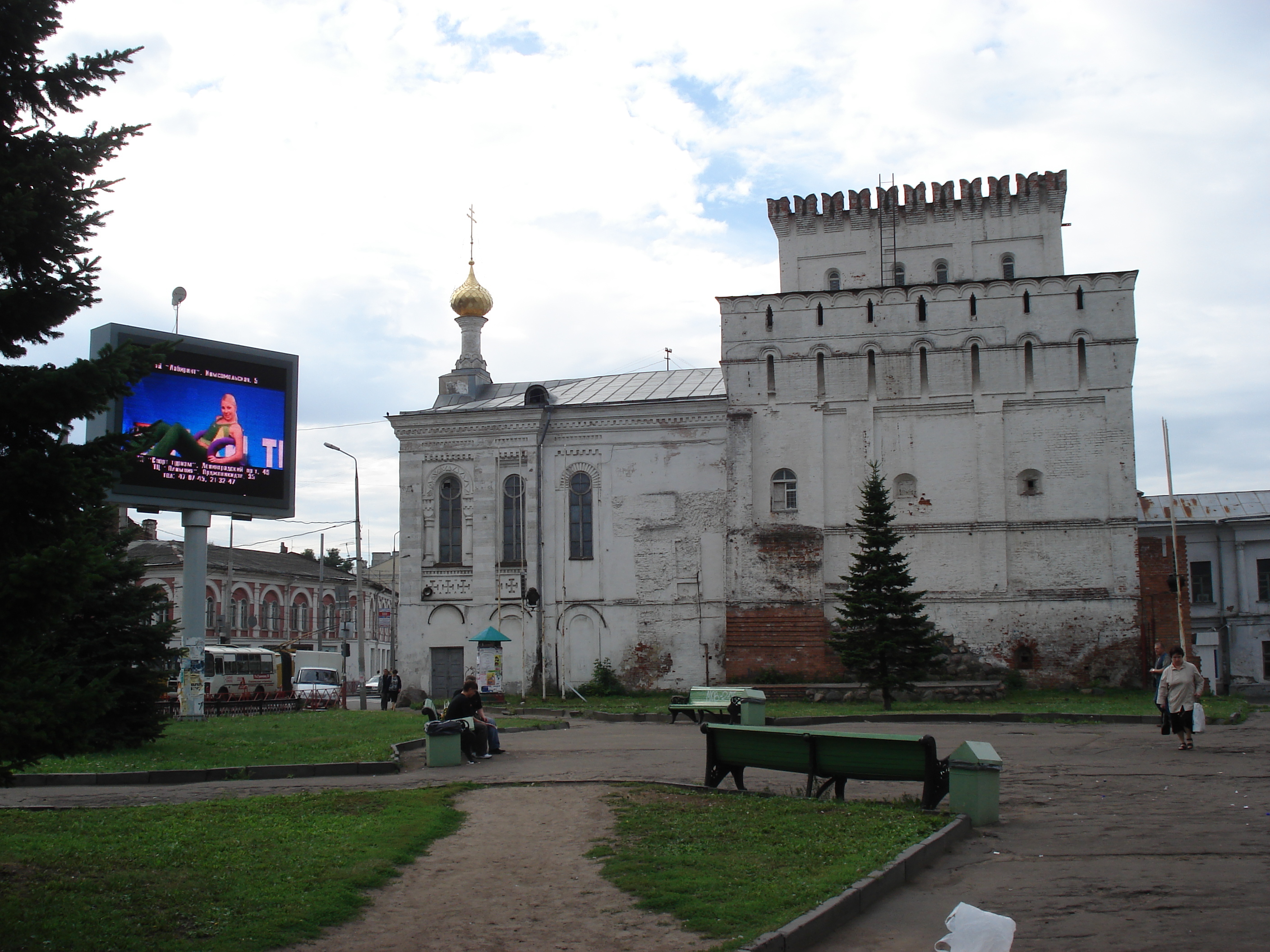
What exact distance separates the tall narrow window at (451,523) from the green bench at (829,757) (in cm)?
2696

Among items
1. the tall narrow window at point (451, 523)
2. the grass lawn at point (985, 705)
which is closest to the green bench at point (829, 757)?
the grass lawn at point (985, 705)

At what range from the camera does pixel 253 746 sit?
16.2m

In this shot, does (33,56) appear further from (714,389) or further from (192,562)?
(714,389)

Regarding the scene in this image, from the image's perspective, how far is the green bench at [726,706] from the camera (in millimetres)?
18422

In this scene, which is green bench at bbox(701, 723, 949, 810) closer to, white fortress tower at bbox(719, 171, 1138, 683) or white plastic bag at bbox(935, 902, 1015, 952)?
white plastic bag at bbox(935, 902, 1015, 952)

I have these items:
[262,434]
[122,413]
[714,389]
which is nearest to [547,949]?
[122,413]

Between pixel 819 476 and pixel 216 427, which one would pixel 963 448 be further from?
pixel 216 427

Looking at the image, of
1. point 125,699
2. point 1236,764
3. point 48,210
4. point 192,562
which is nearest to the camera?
point 48,210

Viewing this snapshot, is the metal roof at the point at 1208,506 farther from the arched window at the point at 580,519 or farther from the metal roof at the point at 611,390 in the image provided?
the arched window at the point at 580,519

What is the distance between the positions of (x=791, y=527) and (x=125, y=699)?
2235 cm

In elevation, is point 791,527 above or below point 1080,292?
below

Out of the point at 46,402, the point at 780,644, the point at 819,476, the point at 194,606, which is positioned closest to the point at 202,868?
the point at 46,402

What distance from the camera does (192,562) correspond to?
2289 cm

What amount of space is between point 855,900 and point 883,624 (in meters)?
20.9
